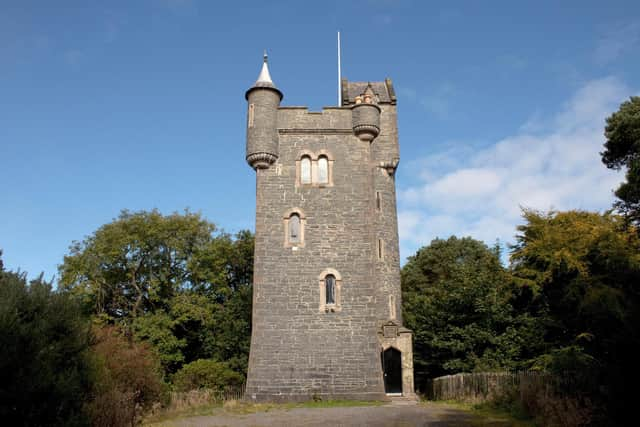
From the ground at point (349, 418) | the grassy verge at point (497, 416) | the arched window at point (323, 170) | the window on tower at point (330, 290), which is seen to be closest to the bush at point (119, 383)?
the ground at point (349, 418)

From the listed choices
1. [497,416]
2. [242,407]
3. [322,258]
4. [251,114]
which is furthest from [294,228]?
[497,416]

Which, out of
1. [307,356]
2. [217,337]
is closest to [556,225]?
[307,356]

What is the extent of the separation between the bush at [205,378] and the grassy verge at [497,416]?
36.1ft

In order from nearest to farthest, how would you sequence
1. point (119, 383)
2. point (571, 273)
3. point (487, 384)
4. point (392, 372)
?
point (119, 383) → point (487, 384) → point (571, 273) → point (392, 372)

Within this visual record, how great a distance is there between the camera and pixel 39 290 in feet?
32.6

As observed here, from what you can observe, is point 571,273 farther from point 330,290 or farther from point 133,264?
point 133,264

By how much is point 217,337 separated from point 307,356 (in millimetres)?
10965

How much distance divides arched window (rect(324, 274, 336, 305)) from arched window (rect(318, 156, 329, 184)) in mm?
4118

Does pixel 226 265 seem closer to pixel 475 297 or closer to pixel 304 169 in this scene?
pixel 304 169

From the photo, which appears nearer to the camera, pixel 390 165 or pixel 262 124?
pixel 262 124

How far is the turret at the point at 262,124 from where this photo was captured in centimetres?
2292

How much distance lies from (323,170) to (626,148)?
12.8 metres

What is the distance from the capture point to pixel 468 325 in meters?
24.9

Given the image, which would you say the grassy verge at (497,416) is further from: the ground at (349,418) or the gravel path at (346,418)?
the gravel path at (346,418)
